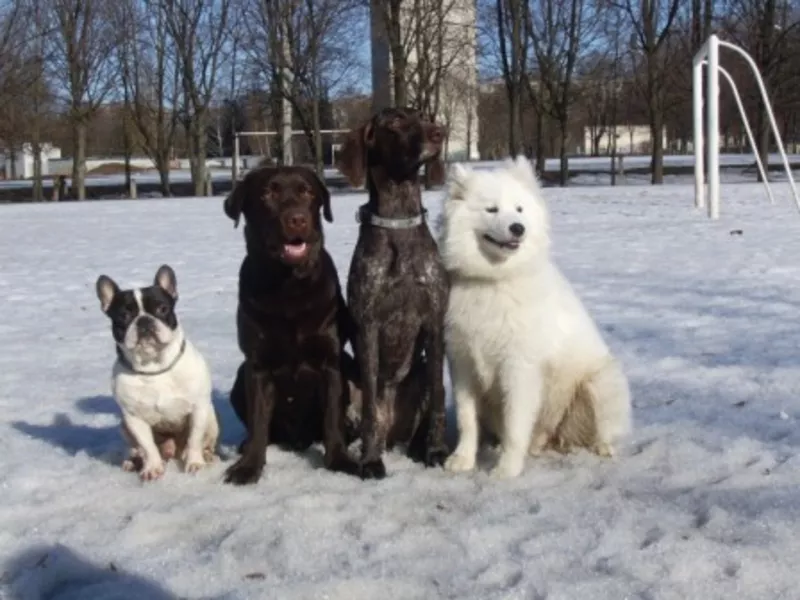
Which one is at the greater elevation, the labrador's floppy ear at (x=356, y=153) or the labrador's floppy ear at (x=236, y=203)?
the labrador's floppy ear at (x=356, y=153)

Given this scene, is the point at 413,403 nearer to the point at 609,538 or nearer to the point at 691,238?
the point at 609,538

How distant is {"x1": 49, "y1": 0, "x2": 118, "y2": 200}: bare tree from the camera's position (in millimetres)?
36375

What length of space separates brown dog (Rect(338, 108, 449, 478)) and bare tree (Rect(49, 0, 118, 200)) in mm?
34693

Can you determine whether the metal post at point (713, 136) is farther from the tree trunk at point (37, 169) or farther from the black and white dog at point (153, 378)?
the tree trunk at point (37, 169)

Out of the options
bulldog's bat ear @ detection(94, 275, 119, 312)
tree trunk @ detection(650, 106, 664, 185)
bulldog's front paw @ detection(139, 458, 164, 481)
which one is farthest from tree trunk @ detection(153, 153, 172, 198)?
bulldog's front paw @ detection(139, 458, 164, 481)

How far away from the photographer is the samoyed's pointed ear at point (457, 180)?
424 centimetres

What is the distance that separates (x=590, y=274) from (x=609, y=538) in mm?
6959

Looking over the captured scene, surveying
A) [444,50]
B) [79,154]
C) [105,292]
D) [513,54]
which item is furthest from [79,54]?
[105,292]

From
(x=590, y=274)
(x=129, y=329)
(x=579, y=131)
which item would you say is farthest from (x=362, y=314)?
(x=579, y=131)

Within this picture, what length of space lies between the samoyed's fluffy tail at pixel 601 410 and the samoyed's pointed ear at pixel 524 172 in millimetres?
904

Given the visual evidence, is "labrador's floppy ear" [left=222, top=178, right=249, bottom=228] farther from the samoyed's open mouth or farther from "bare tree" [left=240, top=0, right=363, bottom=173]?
"bare tree" [left=240, top=0, right=363, bottom=173]

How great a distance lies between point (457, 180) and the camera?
426cm

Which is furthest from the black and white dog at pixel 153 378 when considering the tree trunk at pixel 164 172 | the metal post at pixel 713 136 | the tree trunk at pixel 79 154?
the tree trunk at pixel 164 172

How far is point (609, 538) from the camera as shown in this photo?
10.9 ft
